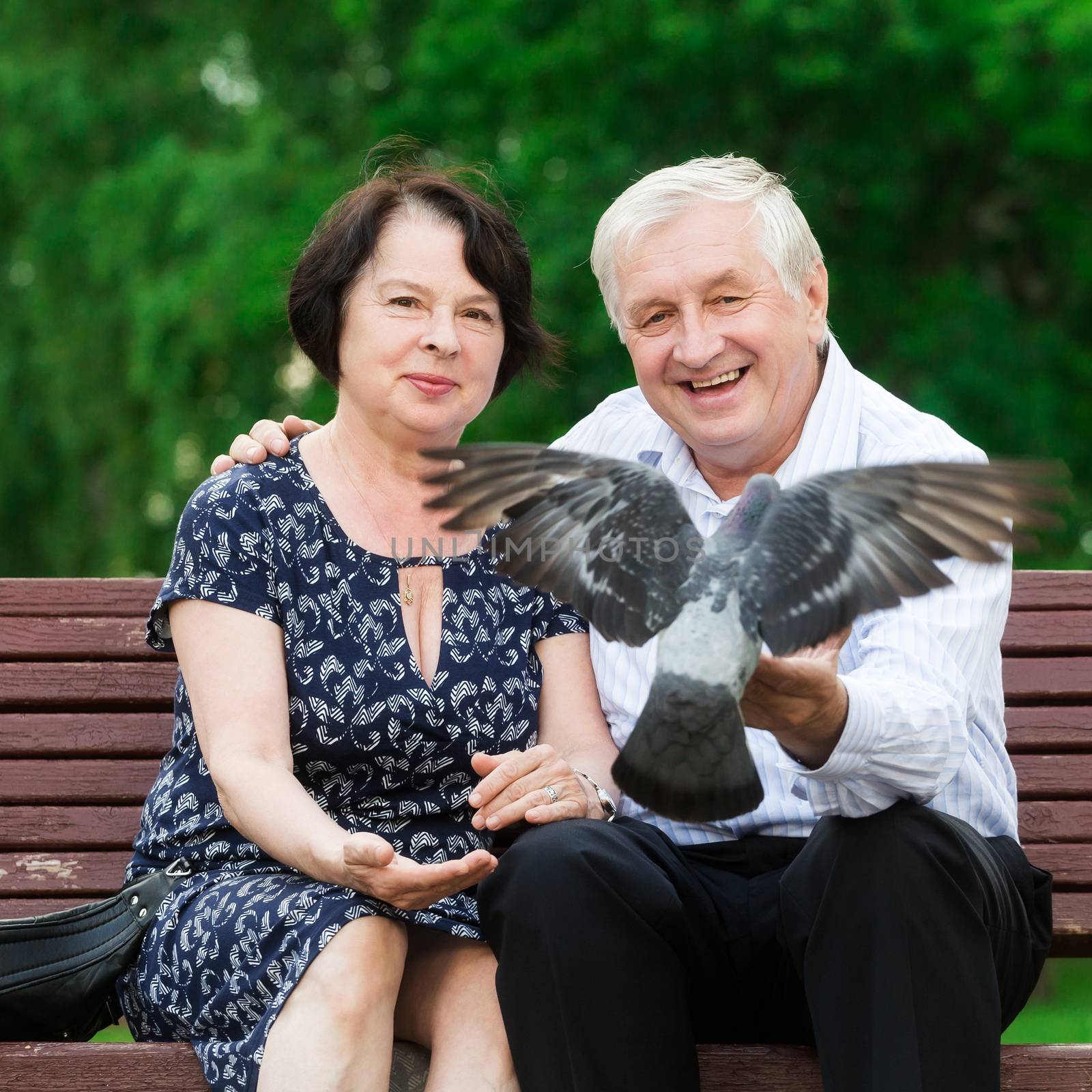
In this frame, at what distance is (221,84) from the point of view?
930 centimetres

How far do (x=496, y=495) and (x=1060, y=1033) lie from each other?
219 inches

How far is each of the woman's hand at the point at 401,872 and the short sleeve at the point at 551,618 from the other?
0.61 metres

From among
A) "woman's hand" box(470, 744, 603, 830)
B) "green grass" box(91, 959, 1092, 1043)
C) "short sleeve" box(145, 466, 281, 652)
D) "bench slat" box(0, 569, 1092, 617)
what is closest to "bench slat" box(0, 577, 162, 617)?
"bench slat" box(0, 569, 1092, 617)

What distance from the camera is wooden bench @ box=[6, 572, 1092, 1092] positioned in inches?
113

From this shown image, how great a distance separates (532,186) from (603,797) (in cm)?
528

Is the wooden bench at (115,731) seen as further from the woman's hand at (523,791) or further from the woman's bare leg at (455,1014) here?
the woman's hand at (523,791)

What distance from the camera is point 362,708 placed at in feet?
7.91

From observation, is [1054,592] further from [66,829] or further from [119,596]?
[66,829]

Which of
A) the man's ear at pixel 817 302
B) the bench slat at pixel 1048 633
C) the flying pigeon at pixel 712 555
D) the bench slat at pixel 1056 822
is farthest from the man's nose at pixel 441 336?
the bench slat at pixel 1056 822

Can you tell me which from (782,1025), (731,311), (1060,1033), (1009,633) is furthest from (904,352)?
(782,1025)

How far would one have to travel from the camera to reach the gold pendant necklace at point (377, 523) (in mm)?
2541

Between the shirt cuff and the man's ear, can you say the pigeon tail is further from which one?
the man's ear

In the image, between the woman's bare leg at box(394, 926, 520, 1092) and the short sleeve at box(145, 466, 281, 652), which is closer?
the woman's bare leg at box(394, 926, 520, 1092)

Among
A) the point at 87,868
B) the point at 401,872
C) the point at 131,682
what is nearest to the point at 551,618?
the point at 401,872
